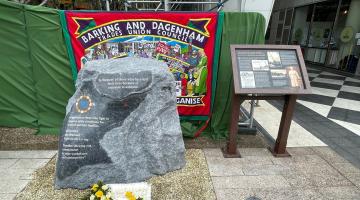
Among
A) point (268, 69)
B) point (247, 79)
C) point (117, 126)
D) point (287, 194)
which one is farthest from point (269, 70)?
point (117, 126)

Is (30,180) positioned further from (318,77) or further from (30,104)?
(318,77)

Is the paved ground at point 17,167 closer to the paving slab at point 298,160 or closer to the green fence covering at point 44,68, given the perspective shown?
the green fence covering at point 44,68

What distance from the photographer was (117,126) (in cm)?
306

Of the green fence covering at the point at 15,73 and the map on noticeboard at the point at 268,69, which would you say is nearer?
the map on noticeboard at the point at 268,69

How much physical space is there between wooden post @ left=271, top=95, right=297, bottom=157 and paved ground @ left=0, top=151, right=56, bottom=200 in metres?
3.65

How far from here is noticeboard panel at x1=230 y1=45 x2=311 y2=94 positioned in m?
3.28

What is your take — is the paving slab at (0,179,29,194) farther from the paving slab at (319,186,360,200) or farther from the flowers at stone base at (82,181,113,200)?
the paving slab at (319,186,360,200)

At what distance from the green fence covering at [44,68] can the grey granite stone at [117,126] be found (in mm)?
1164

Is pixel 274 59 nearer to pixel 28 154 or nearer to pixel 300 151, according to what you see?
pixel 300 151

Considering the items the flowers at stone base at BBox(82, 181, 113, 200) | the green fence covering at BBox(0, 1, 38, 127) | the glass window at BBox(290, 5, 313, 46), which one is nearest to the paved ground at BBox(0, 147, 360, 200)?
the green fence covering at BBox(0, 1, 38, 127)

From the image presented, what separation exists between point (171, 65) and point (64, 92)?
2.08 m

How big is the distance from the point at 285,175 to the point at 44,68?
4.36m

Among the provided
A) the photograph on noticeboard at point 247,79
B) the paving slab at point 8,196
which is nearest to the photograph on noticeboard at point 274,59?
the photograph on noticeboard at point 247,79

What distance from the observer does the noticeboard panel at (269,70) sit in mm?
3283
